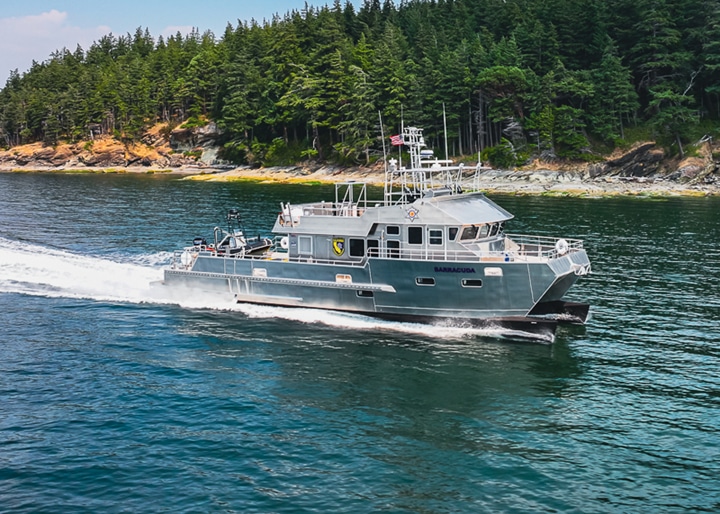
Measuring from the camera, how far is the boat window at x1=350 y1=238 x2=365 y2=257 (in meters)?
28.6

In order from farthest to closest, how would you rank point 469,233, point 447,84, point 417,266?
1. point 447,84
2. point 469,233
3. point 417,266

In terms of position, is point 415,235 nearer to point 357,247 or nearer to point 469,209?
point 469,209

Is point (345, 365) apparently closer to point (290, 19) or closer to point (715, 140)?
point (715, 140)

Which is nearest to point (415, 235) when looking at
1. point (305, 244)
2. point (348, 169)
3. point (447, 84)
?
point (305, 244)

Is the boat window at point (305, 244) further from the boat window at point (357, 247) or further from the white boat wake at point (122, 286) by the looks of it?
the white boat wake at point (122, 286)

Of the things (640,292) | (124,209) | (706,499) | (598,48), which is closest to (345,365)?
(706,499)

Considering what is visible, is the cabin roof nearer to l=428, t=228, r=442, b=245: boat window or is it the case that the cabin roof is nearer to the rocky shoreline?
l=428, t=228, r=442, b=245: boat window

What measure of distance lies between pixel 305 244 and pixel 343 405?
11388 mm

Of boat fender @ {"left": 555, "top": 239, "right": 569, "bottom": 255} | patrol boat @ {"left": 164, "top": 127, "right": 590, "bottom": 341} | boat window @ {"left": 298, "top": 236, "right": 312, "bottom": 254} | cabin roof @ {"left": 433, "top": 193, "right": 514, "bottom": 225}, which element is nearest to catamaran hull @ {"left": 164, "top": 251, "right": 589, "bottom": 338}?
patrol boat @ {"left": 164, "top": 127, "right": 590, "bottom": 341}

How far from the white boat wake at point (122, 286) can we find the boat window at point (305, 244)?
2777 mm

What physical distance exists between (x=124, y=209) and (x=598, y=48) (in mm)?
70011

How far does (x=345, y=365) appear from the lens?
23203 millimetres

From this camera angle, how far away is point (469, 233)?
89.0 ft

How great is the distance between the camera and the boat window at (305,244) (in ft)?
97.5
